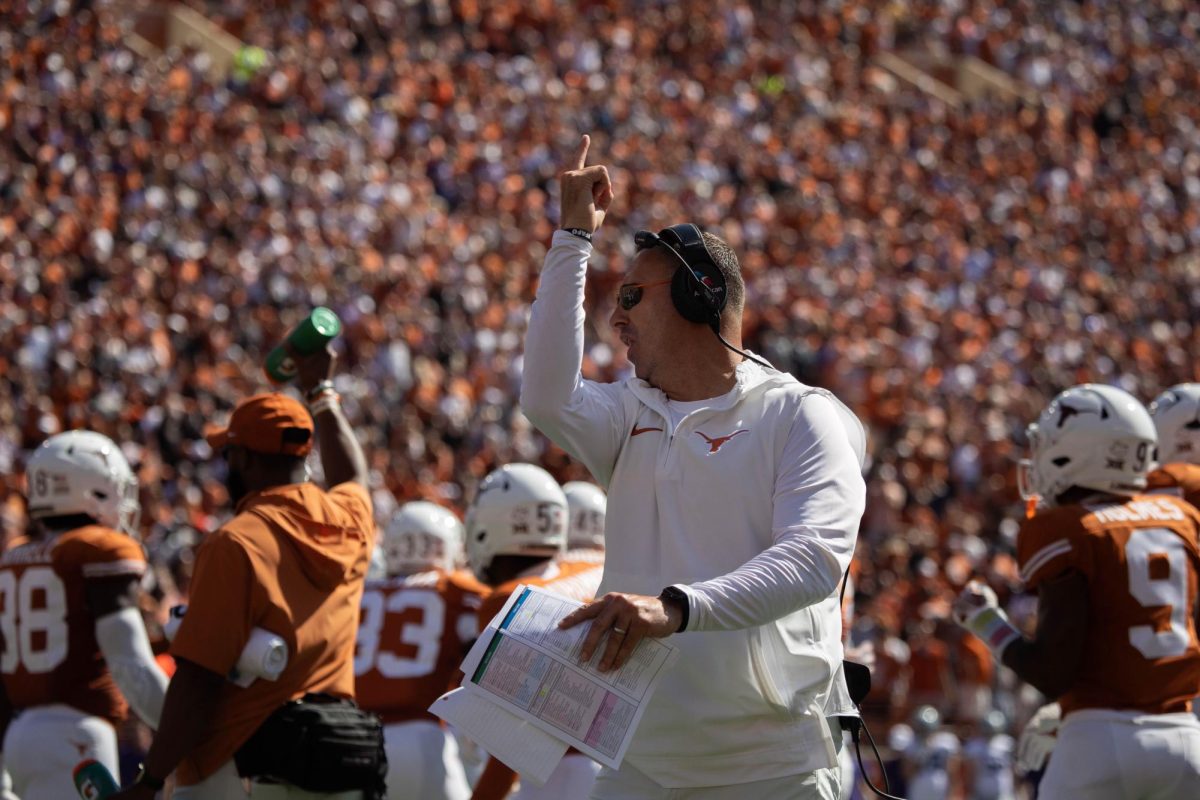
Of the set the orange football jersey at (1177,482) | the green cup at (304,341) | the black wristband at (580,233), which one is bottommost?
the orange football jersey at (1177,482)

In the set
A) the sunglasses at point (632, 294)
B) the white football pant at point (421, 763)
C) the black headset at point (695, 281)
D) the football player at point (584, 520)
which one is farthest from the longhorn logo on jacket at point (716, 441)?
the football player at point (584, 520)

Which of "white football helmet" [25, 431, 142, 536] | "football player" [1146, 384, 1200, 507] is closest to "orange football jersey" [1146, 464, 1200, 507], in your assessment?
"football player" [1146, 384, 1200, 507]

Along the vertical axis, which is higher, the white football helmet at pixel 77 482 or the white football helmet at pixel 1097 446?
the white football helmet at pixel 1097 446

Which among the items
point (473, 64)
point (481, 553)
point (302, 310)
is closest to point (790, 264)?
point (473, 64)

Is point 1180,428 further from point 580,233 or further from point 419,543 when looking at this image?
point 580,233

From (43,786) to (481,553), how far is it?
172cm

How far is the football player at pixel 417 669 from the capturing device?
253 inches

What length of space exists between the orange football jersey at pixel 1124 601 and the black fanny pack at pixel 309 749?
1.93 metres

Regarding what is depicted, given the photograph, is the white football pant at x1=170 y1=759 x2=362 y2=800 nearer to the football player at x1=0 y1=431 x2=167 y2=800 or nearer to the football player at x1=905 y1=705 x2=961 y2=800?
A: the football player at x1=0 y1=431 x2=167 y2=800

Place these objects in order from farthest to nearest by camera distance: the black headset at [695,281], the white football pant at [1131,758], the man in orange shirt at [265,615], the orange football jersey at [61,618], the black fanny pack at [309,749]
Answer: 1. the orange football jersey at [61,618]
2. the white football pant at [1131,758]
3. the black fanny pack at [309,749]
4. the man in orange shirt at [265,615]
5. the black headset at [695,281]

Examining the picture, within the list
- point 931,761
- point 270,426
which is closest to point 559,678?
point 270,426

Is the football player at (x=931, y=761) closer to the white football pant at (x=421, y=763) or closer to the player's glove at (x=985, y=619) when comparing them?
the white football pant at (x=421, y=763)

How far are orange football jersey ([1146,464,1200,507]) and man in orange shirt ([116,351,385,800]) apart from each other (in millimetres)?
2537

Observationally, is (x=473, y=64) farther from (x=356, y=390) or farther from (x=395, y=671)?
(x=395, y=671)
